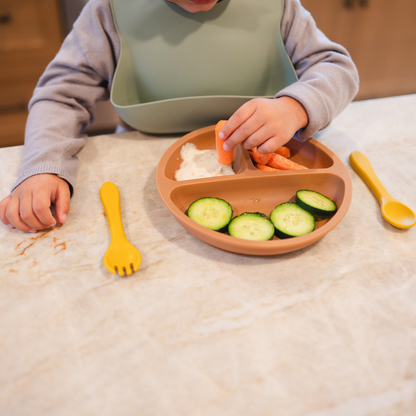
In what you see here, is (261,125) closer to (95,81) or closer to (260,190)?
(260,190)

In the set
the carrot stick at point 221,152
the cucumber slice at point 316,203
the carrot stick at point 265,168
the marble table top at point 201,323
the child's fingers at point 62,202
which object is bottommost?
the marble table top at point 201,323

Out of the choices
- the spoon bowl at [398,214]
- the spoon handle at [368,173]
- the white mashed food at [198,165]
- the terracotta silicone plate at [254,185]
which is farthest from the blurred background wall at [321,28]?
the spoon bowl at [398,214]

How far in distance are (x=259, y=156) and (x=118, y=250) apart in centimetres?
42

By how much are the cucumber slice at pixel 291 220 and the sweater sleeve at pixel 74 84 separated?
53cm

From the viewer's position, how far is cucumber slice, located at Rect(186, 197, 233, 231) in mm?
680

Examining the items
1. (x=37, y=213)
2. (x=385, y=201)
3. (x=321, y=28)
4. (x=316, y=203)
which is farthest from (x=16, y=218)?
(x=321, y=28)

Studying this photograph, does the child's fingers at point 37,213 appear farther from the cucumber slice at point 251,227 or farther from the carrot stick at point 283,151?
the carrot stick at point 283,151

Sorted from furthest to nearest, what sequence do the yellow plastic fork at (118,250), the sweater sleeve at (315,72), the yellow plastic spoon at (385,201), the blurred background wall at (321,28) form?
the blurred background wall at (321,28) < the sweater sleeve at (315,72) < the yellow plastic spoon at (385,201) < the yellow plastic fork at (118,250)

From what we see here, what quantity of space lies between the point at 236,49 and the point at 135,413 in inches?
37.4

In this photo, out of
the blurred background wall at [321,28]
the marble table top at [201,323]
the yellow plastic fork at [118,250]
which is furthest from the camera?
the blurred background wall at [321,28]

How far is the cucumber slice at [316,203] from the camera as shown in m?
0.71

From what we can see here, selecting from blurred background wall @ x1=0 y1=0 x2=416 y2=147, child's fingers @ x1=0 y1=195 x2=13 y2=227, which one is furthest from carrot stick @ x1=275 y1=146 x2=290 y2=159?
blurred background wall @ x1=0 y1=0 x2=416 y2=147

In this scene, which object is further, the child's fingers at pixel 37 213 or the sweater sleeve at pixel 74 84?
the sweater sleeve at pixel 74 84

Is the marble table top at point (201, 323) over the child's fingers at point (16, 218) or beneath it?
beneath
